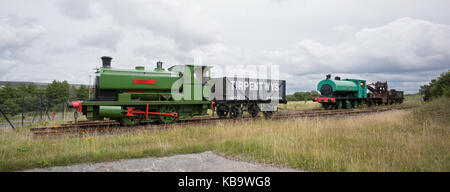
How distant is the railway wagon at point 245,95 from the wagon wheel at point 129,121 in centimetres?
394

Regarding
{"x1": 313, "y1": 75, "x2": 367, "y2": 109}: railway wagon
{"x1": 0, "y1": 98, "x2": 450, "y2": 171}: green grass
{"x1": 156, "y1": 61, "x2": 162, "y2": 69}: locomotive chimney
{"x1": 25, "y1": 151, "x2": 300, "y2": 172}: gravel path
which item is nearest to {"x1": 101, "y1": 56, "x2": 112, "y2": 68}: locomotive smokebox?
{"x1": 156, "y1": 61, "x2": 162, "y2": 69}: locomotive chimney

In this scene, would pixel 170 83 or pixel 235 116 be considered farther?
pixel 235 116

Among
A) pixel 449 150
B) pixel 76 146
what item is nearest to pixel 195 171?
pixel 76 146

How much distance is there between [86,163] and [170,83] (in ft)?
20.7

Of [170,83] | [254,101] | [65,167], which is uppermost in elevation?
[170,83]

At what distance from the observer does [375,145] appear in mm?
6254

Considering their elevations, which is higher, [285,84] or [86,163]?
[285,84]

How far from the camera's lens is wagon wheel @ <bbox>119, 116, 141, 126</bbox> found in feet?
33.8

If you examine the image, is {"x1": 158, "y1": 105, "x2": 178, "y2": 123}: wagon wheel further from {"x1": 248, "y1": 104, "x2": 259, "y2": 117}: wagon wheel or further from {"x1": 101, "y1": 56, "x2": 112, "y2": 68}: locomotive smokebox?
{"x1": 248, "y1": 104, "x2": 259, "y2": 117}: wagon wheel

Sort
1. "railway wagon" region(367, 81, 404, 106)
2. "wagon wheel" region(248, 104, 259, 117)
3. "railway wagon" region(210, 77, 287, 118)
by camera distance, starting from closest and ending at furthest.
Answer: "railway wagon" region(210, 77, 287, 118)
"wagon wheel" region(248, 104, 259, 117)
"railway wagon" region(367, 81, 404, 106)

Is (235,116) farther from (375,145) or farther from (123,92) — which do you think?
(375,145)

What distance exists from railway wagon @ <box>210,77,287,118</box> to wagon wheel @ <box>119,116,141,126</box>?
12.9ft

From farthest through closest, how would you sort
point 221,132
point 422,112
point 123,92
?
point 422,112 → point 123,92 → point 221,132

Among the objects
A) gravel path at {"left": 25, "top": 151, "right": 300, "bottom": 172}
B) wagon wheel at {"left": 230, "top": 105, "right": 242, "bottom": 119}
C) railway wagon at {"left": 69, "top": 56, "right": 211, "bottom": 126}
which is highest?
railway wagon at {"left": 69, "top": 56, "right": 211, "bottom": 126}
